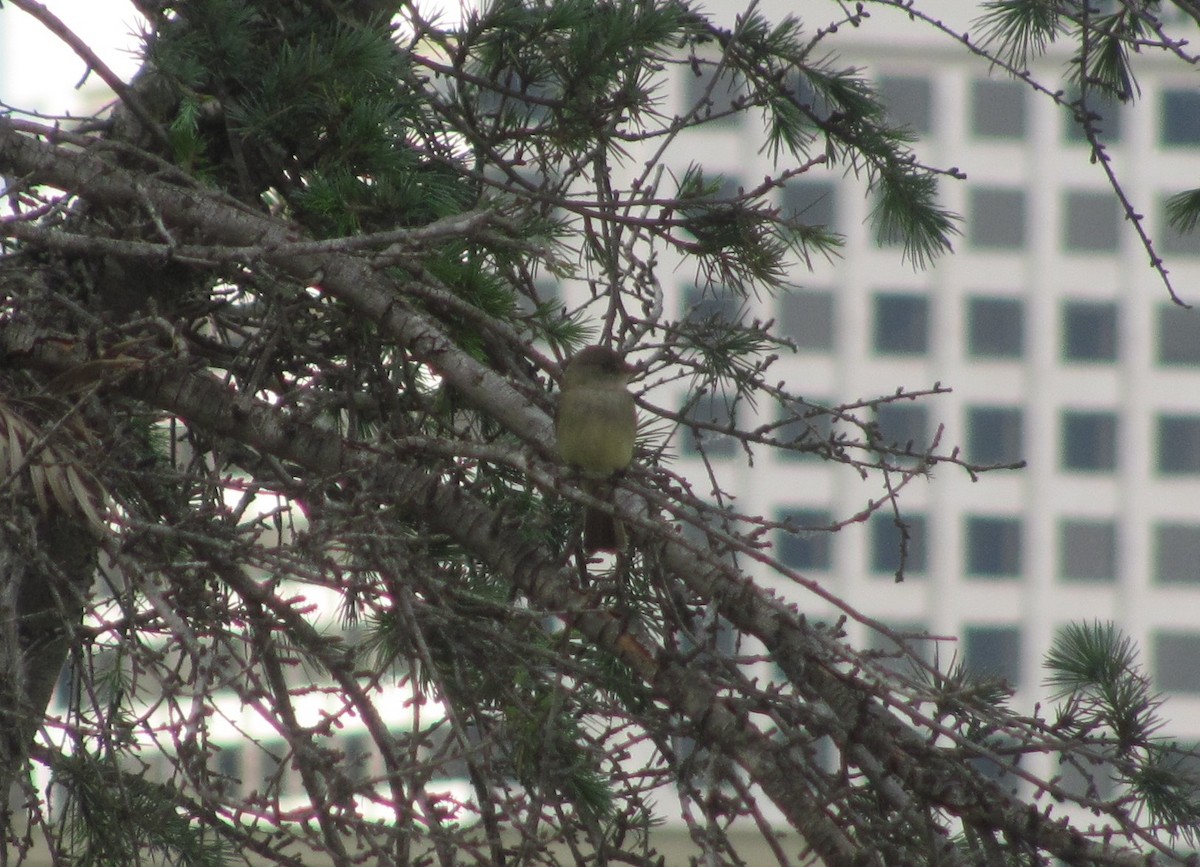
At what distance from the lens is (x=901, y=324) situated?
44.5 metres

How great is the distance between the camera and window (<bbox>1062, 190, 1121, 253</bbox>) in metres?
46.2

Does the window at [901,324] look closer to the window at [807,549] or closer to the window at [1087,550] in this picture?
the window at [807,549]

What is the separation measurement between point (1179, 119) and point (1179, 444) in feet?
36.1

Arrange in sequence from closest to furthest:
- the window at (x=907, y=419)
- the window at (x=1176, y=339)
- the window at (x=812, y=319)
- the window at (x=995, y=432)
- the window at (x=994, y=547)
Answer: the window at (x=907, y=419)
the window at (x=812, y=319)
the window at (x=994, y=547)
the window at (x=995, y=432)
the window at (x=1176, y=339)

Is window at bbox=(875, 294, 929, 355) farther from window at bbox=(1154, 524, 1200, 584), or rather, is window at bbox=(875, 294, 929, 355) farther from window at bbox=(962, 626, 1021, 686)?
window at bbox=(1154, 524, 1200, 584)

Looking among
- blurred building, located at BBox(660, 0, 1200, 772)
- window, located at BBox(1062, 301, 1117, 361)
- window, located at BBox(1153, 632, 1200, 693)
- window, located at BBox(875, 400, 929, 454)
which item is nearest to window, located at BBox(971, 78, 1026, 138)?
blurred building, located at BBox(660, 0, 1200, 772)

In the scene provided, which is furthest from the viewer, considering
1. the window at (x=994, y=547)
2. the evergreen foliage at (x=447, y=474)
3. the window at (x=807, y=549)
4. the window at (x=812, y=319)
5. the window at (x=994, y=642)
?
the window at (x=994, y=547)

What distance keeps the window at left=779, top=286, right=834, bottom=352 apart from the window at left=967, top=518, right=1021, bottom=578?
7461mm

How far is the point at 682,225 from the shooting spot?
3.58 m

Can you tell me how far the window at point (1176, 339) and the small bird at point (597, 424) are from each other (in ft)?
153

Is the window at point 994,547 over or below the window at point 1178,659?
over

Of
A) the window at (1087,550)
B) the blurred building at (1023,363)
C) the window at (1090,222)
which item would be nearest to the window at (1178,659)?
the blurred building at (1023,363)

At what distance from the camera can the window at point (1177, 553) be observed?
4516 cm

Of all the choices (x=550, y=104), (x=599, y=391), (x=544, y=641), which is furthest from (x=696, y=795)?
(x=550, y=104)
